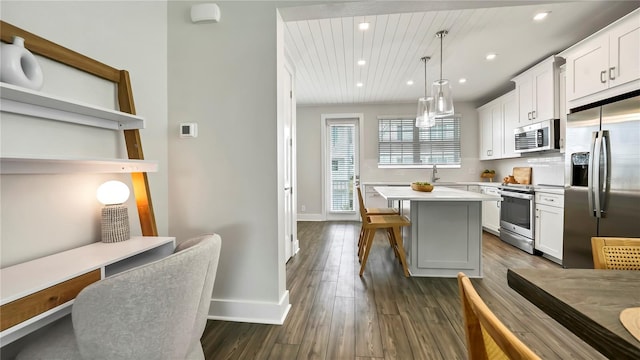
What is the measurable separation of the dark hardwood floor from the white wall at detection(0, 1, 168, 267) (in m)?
1.08

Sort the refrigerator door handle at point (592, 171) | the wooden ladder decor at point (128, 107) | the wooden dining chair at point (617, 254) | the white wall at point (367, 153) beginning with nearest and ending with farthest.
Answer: the wooden dining chair at point (617, 254), the wooden ladder decor at point (128, 107), the refrigerator door handle at point (592, 171), the white wall at point (367, 153)

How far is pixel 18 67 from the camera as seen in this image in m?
1.01

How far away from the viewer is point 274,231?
195 centimetres

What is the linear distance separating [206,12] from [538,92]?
410 cm

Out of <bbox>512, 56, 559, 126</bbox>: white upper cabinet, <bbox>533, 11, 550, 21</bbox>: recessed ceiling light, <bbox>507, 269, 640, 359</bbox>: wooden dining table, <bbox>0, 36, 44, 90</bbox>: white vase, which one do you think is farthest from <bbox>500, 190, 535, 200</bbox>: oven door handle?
<bbox>0, 36, 44, 90</bbox>: white vase

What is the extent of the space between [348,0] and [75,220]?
2132mm

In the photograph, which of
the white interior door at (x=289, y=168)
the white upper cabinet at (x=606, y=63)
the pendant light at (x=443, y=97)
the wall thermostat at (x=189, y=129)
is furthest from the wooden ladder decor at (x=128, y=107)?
the white upper cabinet at (x=606, y=63)

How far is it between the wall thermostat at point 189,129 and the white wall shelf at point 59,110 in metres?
0.39

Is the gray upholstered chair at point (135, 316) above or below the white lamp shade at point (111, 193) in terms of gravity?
below

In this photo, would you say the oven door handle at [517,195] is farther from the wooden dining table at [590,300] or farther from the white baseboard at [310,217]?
the white baseboard at [310,217]

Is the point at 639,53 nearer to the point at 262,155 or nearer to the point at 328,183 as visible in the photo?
the point at 262,155

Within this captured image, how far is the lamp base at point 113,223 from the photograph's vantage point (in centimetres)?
144

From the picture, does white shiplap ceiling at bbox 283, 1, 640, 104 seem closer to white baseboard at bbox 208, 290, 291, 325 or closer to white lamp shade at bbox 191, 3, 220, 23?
white lamp shade at bbox 191, 3, 220, 23

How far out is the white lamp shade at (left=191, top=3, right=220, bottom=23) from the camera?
192 centimetres
